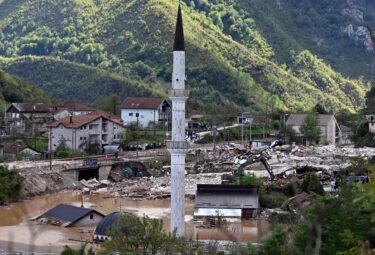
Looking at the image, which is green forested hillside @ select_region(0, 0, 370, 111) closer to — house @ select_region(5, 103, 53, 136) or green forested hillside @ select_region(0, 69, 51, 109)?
green forested hillside @ select_region(0, 69, 51, 109)

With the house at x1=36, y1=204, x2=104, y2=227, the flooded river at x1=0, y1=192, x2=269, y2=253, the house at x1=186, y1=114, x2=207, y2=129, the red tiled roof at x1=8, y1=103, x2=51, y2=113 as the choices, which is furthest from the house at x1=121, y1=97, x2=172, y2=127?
the house at x1=36, y1=204, x2=104, y2=227

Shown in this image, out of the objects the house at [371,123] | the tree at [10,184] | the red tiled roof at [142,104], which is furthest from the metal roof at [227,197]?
the red tiled roof at [142,104]

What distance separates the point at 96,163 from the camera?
45656 mm

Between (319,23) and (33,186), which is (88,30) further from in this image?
(33,186)

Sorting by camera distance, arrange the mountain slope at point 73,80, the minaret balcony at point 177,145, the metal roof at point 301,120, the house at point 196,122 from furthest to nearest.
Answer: the mountain slope at point 73,80 < the house at point 196,122 < the metal roof at point 301,120 < the minaret balcony at point 177,145

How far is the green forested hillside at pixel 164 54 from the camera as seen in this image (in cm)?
10169

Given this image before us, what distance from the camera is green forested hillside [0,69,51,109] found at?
75.6 meters

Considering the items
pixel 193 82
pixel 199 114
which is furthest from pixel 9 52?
pixel 199 114

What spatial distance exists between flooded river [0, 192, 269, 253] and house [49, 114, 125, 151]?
40.1 ft

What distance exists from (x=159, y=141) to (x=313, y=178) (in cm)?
2646

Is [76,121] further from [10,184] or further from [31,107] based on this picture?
[10,184]

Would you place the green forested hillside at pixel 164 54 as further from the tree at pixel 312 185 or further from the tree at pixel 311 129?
the tree at pixel 312 185

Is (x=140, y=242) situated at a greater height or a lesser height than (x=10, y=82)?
lesser

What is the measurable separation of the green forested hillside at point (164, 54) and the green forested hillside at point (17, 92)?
1628cm
